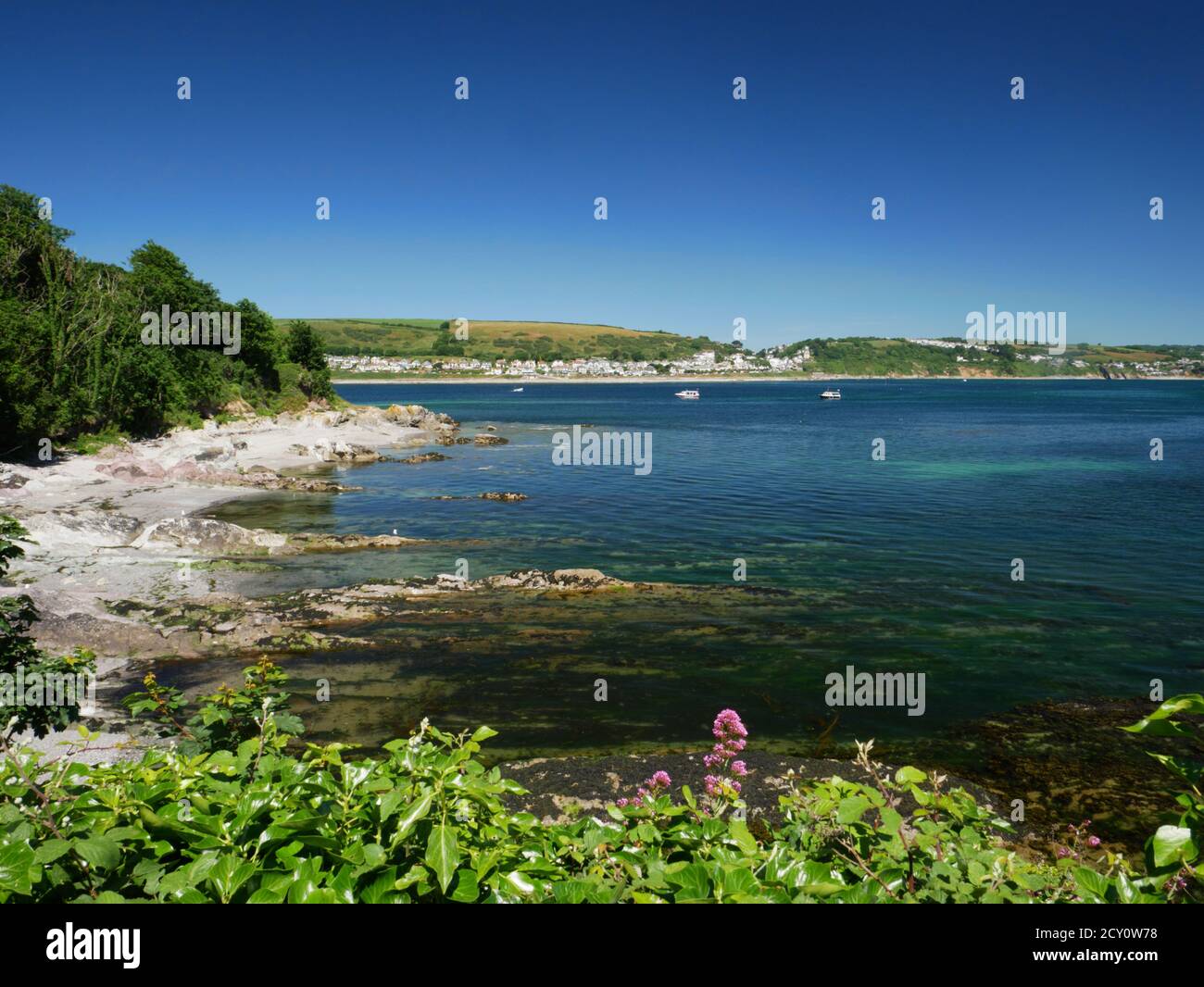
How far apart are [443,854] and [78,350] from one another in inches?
2210

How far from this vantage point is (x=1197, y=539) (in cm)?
3048

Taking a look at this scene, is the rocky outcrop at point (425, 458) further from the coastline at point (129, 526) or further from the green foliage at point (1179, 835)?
the green foliage at point (1179, 835)

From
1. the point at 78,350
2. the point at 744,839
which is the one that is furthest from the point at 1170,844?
the point at 78,350

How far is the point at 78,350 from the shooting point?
151 feet

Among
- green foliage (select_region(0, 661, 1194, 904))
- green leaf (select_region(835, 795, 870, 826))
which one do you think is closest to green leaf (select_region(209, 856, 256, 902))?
green foliage (select_region(0, 661, 1194, 904))

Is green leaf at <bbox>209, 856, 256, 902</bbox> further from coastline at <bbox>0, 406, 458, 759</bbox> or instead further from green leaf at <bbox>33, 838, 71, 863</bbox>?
coastline at <bbox>0, 406, 458, 759</bbox>

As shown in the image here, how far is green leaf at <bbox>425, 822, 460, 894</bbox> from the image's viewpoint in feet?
8.07

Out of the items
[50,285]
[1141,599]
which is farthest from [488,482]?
[1141,599]

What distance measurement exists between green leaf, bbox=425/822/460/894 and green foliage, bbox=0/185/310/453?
4611cm

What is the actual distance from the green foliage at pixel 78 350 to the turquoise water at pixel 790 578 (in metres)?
14.3

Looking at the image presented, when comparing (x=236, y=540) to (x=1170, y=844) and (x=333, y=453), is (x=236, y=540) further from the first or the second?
(x=333, y=453)

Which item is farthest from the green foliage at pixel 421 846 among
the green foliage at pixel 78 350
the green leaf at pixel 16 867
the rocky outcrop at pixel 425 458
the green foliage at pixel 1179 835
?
the rocky outcrop at pixel 425 458
